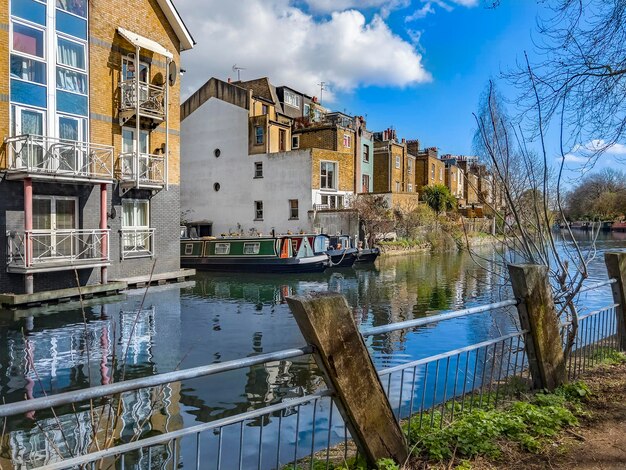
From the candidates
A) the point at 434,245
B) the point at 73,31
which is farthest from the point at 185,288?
the point at 434,245

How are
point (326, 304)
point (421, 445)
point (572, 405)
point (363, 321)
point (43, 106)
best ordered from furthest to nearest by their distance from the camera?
point (43, 106) → point (363, 321) → point (572, 405) → point (421, 445) → point (326, 304)

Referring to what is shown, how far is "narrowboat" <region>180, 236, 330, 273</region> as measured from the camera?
24250 millimetres

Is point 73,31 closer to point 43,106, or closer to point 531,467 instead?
point 43,106

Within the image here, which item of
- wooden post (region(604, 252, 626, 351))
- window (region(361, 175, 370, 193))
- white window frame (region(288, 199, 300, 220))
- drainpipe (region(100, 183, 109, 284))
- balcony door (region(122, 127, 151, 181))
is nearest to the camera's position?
wooden post (region(604, 252, 626, 351))

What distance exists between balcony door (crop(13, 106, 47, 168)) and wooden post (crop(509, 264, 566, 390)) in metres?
15.1

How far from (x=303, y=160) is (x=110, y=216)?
16713 millimetres

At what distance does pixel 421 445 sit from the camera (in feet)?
11.2

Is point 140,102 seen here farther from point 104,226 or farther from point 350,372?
point 350,372

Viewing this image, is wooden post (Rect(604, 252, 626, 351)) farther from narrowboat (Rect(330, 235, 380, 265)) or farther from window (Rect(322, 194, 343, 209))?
window (Rect(322, 194, 343, 209))

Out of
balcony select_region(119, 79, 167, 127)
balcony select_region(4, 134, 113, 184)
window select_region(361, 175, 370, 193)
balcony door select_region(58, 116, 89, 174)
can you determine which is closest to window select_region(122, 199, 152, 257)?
balcony select_region(4, 134, 113, 184)

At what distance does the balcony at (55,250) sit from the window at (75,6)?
25.6 ft

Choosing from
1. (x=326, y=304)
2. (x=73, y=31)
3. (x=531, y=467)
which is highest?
(x=73, y=31)

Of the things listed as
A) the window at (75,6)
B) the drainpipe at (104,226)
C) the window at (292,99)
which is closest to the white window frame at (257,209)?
the window at (292,99)

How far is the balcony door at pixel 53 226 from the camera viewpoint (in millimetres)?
15688
